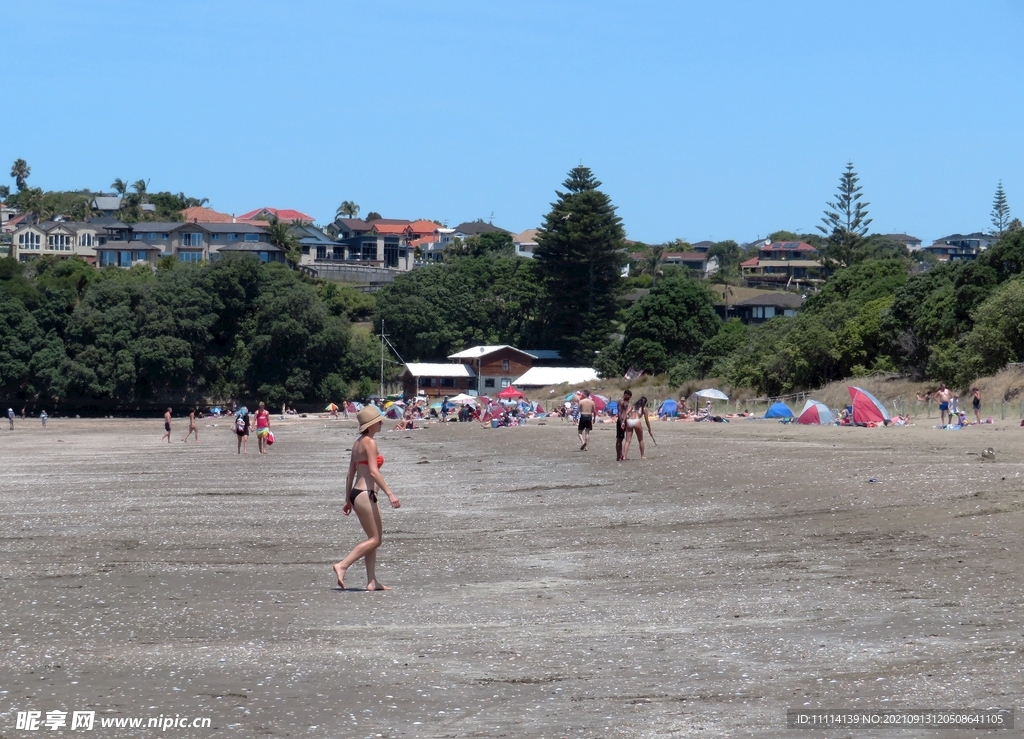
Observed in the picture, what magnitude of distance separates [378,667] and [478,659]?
0.58 meters

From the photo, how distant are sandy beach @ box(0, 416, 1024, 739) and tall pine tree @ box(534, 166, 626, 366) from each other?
2277 inches

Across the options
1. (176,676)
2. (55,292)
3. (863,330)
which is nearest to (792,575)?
(176,676)

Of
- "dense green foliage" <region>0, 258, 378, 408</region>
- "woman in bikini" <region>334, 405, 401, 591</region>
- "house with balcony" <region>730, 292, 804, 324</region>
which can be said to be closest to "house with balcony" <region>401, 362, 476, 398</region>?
"dense green foliage" <region>0, 258, 378, 408</region>

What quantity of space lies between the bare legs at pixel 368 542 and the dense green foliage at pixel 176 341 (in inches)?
2336

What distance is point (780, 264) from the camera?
122562 millimetres

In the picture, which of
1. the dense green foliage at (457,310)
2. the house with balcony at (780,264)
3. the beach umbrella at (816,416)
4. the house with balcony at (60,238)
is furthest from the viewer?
the house with balcony at (780,264)

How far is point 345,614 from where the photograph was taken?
26.5ft

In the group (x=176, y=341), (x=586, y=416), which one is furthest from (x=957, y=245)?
(x=586, y=416)

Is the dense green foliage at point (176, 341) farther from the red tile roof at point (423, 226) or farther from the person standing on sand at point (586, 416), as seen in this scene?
the red tile roof at point (423, 226)

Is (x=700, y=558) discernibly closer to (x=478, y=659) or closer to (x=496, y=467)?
(x=478, y=659)

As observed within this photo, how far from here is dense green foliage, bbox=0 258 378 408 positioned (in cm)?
6600

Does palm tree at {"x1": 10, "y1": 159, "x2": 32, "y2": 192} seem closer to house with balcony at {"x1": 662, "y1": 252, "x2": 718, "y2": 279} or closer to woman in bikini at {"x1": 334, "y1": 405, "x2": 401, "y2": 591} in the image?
house with balcony at {"x1": 662, "y1": 252, "x2": 718, "y2": 279}

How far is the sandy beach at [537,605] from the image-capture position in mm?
5781

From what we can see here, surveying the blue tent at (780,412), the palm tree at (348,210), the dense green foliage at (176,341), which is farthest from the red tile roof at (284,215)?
the blue tent at (780,412)
